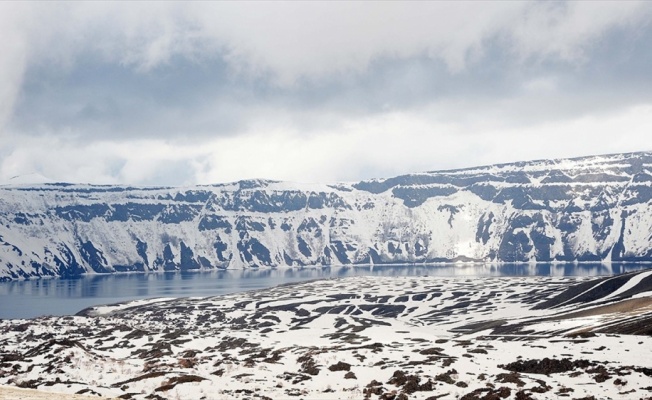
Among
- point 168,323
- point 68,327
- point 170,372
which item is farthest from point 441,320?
point 170,372

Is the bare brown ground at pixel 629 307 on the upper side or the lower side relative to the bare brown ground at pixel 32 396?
lower

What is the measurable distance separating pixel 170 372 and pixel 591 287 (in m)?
156

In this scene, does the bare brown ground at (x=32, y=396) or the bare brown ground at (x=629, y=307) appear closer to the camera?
the bare brown ground at (x=32, y=396)

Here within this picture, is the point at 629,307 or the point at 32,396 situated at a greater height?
the point at 32,396

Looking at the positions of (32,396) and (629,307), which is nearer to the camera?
(32,396)

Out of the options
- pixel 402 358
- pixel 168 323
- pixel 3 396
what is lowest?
pixel 168 323

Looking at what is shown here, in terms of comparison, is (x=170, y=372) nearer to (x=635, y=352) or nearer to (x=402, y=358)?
(x=402, y=358)

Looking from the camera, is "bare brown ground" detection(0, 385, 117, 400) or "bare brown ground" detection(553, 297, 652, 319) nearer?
"bare brown ground" detection(0, 385, 117, 400)

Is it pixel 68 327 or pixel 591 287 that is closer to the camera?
pixel 68 327

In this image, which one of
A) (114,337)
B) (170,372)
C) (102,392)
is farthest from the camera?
(114,337)

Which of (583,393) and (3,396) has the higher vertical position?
(3,396)

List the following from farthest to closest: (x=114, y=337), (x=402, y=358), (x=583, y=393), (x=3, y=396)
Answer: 1. (x=114, y=337)
2. (x=402, y=358)
3. (x=583, y=393)
4. (x=3, y=396)

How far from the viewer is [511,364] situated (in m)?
61.0

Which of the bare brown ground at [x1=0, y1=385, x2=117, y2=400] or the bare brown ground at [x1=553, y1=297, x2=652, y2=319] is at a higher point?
the bare brown ground at [x1=0, y1=385, x2=117, y2=400]
